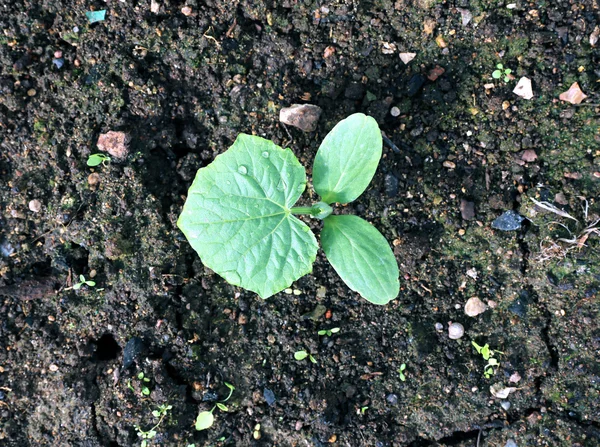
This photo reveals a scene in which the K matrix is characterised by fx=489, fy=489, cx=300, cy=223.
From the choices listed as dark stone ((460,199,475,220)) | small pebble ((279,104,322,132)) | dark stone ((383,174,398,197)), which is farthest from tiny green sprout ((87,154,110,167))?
dark stone ((460,199,475,220))

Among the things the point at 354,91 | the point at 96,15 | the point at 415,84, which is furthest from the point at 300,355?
the point at 96,15

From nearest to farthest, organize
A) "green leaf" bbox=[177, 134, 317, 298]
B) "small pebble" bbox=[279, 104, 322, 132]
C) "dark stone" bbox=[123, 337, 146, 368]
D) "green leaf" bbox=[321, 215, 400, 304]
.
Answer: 1. "green leaf" bbox=[177, 134, 317, 298]
2. "green leaf" bbox=[321, 215, 400, 304]
3. "small pebble" bbox=[279, 104, 322, 132]
4. "dark stone" bbox=[123, 337, 146, 368]

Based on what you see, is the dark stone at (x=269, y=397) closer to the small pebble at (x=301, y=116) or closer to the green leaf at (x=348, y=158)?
the green leaf at (x=348, y=158)

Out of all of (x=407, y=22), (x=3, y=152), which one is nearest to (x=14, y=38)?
(x=3, y=152)

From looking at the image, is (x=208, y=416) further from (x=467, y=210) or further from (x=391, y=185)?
(x=467, y=210)

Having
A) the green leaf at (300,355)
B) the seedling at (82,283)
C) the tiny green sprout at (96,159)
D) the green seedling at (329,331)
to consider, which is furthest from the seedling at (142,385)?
the tiny green sprout at (96,159)

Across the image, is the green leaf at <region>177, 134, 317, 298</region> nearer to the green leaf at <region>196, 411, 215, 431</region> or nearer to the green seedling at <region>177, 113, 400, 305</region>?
the green seedling at <region>177, 113, 400, 305</region>
